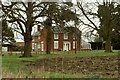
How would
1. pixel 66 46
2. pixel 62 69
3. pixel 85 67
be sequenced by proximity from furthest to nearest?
pixel 66 46 → pixel 85 67 → pixel 62 69

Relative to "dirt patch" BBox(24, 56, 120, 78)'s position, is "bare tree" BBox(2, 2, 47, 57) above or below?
above

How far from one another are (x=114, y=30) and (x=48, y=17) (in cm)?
1534

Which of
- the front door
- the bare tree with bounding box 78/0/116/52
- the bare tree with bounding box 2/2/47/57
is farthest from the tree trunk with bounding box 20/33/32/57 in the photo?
the front door

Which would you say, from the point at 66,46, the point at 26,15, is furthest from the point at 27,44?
the point at 66,46

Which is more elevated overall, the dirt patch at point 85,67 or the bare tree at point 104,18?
the bare tree at point 104,18

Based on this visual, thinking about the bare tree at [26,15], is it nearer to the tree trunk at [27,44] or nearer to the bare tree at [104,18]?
the tree trunk at [27,44]

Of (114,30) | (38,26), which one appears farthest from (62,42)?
(38,26)

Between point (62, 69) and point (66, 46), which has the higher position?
point (66, 46)

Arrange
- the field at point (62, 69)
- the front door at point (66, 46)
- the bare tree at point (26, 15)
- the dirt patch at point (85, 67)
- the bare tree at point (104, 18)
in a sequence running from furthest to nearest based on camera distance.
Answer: the front door at point (66, 46) < the bare tree at point (104, 18) < the bare tree at point (26, 15) < the dirt patch at point (85, 67) < the field at point (62, 69)

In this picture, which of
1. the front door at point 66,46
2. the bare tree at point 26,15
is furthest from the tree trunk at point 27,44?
the front door at point 66,46

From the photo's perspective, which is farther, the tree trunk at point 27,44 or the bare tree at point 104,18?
the bare tree at point 104,18

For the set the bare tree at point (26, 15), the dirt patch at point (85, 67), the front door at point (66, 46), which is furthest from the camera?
the front door at point (66, 46)

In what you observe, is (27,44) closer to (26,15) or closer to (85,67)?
(26,15)

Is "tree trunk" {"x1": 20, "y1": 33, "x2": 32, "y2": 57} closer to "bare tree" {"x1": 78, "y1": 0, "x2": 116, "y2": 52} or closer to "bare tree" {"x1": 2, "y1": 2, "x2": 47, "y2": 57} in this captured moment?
"bare tree" {"x1": 2, "y1": 2, "x2": 47, "y2": 57}
